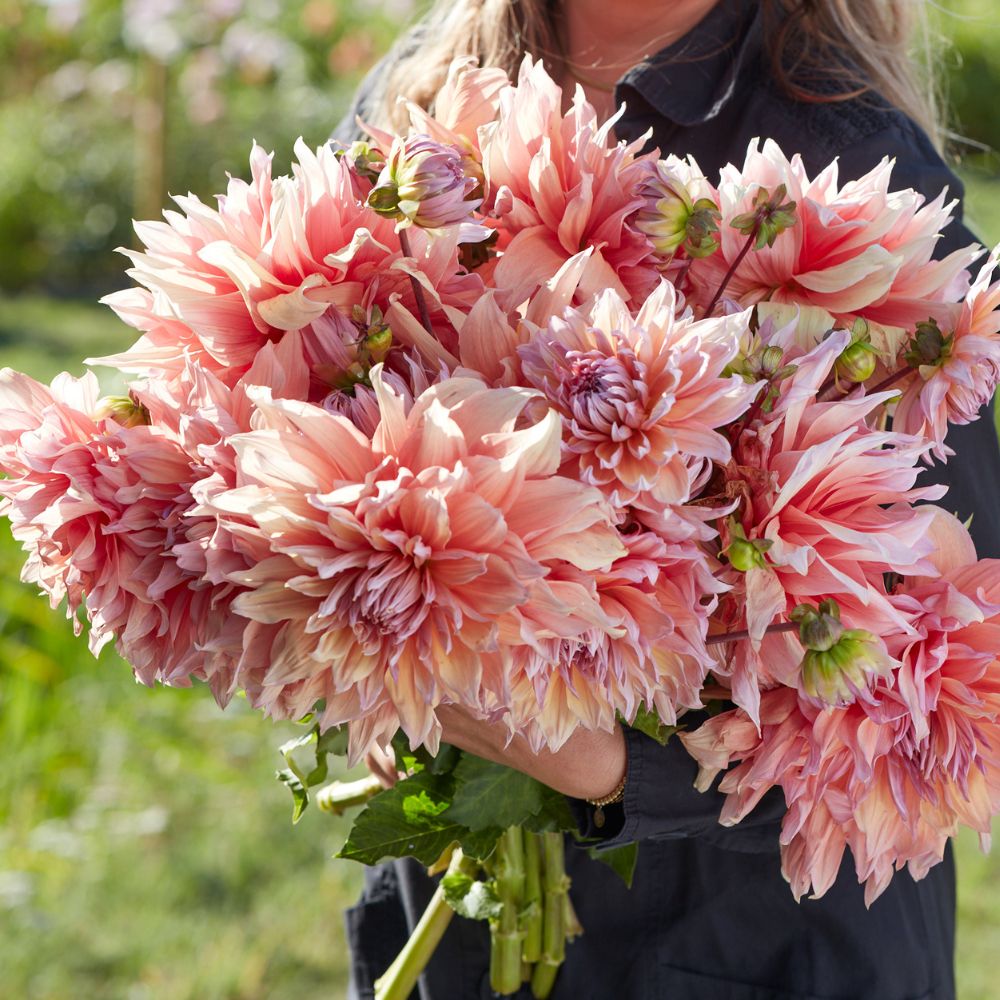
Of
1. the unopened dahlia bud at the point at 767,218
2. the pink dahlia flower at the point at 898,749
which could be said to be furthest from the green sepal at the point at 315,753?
the unopened dahlia bud at the point at 767,218

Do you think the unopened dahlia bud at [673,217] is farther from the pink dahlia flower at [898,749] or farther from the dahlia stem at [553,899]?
the dahlia stem at [553,899]

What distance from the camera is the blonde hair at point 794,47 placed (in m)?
1.53

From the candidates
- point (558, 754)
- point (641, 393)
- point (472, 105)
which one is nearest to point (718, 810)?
point (558, 754)

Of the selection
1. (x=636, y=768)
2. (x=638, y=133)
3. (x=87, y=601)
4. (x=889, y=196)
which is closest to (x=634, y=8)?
(x=638, y=133)

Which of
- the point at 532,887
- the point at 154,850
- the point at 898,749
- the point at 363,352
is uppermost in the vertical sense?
the point at 363,352

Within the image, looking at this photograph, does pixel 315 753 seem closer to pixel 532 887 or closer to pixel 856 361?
pixel 532 887

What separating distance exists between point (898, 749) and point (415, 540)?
1.47 ft

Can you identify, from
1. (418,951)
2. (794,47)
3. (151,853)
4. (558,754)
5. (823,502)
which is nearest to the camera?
(823,502)

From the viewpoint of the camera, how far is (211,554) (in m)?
0.79

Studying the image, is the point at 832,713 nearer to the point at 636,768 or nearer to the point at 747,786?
the point at 747,786

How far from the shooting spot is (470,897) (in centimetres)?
125

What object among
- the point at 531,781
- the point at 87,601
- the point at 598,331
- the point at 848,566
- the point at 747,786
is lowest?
the point at 531,781

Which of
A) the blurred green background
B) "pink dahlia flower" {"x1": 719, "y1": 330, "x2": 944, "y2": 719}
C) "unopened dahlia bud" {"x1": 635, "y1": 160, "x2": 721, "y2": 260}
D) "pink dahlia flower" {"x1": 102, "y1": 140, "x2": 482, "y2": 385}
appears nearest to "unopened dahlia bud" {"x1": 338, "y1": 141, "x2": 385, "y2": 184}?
"pink dahlia flower" {"x1": 102, "y1": 140, "x2": 482, "y2": 385}

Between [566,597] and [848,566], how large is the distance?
0.21 metres
